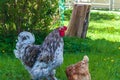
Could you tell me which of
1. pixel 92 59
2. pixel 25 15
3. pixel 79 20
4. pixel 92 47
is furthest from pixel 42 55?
pixel 79 20

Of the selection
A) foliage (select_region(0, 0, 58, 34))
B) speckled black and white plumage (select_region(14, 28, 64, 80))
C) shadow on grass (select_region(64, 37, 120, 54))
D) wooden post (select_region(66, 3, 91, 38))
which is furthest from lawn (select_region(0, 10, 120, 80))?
foliage (select_region(0, 0, 58, 34))

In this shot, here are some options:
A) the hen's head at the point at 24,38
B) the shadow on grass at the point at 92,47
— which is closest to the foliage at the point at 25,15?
the shadow on grass at the point at 92,47

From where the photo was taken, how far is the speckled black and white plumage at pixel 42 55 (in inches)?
237

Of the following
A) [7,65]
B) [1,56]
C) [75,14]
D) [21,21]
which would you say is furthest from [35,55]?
[75,14]

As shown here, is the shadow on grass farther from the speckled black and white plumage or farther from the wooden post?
the speckled black and white plumage

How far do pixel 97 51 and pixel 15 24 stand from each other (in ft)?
6.40

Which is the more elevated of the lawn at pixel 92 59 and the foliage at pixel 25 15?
the foliage at pixel 25 15

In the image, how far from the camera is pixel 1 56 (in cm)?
870

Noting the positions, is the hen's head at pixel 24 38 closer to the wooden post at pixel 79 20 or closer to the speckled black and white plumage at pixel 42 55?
the speckled black and white plumage at pixel 42 55

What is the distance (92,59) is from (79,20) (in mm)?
3786

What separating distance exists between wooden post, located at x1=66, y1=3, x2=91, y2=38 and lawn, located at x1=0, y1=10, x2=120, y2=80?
30cm

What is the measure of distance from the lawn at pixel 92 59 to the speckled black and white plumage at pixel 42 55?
77 centimetres

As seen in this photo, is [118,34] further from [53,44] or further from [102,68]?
[53,44]

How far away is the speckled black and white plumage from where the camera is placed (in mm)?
6020
